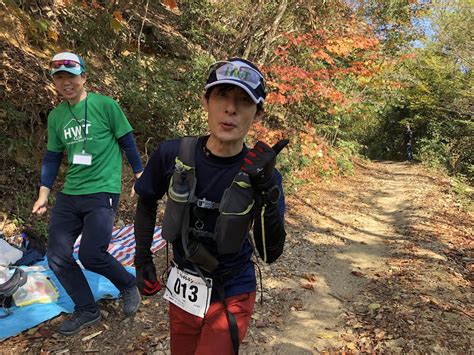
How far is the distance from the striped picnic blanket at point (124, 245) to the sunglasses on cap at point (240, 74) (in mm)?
3368

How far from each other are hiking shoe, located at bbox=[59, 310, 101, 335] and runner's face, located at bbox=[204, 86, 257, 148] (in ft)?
8.29

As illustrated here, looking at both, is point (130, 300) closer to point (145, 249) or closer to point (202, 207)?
point (145, 249)

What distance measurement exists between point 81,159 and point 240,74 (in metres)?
1.98

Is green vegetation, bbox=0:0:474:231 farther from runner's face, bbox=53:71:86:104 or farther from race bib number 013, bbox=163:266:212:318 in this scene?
race bib number 013, bbox=163:266:212:318

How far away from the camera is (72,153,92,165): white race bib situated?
319 centimetres

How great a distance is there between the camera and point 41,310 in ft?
11.8

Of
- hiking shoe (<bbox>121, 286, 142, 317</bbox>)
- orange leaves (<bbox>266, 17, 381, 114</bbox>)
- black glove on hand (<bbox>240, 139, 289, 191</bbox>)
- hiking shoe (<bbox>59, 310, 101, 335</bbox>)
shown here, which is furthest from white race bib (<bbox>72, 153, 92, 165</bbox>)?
orange leaves (<bbox>266, 17, 381, 114</bbox>)

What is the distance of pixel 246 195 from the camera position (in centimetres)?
173

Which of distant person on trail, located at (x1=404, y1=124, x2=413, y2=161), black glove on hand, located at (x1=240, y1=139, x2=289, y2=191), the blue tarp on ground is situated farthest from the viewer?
distant person on trail, located at (x1=404, y1=124, x2=413, y2=161)

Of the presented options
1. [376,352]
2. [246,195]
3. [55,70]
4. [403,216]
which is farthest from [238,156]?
[403,216]

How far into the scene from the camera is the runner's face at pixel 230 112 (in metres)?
1.73

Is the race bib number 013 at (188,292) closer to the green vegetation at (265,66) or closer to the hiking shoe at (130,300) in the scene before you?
the hiking shoe at (130,300)

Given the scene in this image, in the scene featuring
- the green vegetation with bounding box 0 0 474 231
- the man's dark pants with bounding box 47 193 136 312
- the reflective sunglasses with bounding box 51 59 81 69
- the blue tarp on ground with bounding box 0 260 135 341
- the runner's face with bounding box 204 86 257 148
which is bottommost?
the blue tarp on ground with bounding box 0 260 135 341

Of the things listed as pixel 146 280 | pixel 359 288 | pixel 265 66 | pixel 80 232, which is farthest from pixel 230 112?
pixel 265 66
